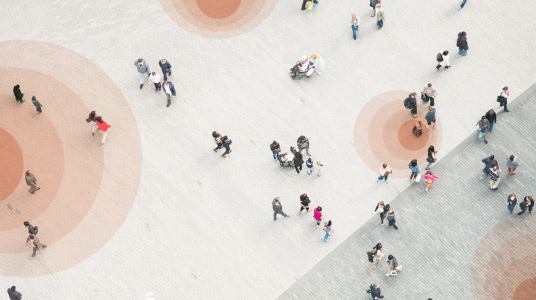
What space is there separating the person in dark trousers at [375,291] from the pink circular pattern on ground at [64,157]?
10118mm

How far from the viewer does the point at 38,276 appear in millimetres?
24828

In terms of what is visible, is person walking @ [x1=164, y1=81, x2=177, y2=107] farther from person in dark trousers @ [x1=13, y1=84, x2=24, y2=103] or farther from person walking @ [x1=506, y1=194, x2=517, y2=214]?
person walking @ [x1=506, y1=194, x2=517, y2=214]

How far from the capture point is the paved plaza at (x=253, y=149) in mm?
25047

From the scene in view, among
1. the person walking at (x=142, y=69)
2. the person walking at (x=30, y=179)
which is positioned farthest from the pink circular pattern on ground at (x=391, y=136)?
the person walking at (x=30, y=179)

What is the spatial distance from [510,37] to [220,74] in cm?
1354

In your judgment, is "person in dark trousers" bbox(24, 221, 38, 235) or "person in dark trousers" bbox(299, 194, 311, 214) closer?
"person in dark trousers" bbox(24, 221, 38, 235)

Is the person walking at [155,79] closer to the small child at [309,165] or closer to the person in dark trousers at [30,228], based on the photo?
the small child at [309,165]

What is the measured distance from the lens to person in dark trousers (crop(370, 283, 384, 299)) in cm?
2364

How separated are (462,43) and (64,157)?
1802 centimetres

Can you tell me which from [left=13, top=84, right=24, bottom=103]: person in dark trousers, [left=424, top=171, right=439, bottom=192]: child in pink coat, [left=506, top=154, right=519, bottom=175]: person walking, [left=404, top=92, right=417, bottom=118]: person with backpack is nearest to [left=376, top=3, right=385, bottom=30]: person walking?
[left=404, top=92, right=417, bottom=118]: person with backpack

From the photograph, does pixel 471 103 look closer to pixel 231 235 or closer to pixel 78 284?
pixel 231 235

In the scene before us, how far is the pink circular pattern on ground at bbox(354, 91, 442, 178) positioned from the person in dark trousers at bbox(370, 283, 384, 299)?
5.17 m

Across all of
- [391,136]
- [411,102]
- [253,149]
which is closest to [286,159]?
[253,149]

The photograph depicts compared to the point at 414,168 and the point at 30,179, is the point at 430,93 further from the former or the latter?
the point at 30,179
